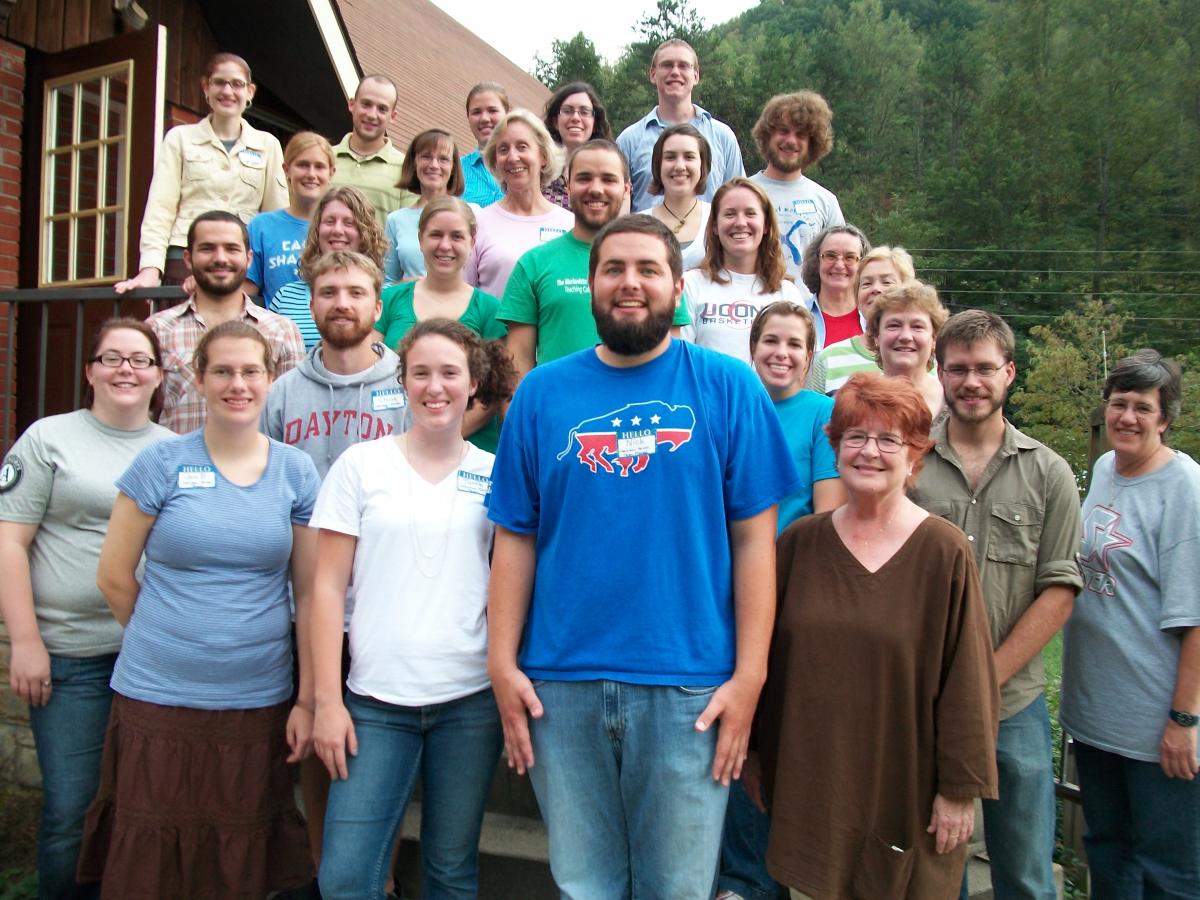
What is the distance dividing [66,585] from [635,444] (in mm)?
2015

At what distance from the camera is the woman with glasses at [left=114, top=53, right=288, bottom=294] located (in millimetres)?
5082

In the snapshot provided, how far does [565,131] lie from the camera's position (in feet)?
18.0

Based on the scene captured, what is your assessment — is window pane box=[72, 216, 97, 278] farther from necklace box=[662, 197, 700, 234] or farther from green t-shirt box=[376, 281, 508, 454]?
necklace box=[662, 197, 700, 234]

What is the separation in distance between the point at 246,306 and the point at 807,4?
57.9 meters

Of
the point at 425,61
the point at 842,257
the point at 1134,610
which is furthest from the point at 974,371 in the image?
the point at 425,61

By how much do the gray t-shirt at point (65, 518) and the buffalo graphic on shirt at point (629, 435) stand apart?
5.63 ft

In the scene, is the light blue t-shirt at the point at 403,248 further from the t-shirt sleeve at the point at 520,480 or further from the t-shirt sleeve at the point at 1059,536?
the t-shirt sleeve at the point at 1059,536

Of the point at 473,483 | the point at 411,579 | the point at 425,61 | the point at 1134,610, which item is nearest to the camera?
the point at 411,579

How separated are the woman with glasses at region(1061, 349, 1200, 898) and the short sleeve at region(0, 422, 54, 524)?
3388 millimetres

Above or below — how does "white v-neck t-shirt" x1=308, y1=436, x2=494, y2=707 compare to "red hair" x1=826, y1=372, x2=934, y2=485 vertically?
below

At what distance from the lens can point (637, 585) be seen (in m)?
2.30

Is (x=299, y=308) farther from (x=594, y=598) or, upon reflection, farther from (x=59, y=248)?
(x=59, y=248)

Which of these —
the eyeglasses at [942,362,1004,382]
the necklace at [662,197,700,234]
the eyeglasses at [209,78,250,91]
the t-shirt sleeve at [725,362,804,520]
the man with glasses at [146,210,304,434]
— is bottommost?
the t-shirt sleeve at [725,362,804,520]

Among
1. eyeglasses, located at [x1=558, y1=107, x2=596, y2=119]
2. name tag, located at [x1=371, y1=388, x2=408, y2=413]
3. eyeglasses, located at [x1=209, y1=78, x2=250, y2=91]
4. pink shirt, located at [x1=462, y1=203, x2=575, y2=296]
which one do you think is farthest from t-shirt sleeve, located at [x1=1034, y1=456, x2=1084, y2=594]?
eyeglasses, located at [x1=209, y1=78, x2=250, y2=91]
